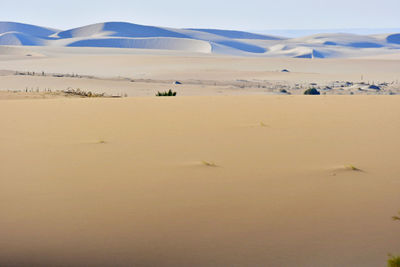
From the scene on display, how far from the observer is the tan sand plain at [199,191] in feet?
11.4

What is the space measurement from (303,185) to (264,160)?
97 centimetres

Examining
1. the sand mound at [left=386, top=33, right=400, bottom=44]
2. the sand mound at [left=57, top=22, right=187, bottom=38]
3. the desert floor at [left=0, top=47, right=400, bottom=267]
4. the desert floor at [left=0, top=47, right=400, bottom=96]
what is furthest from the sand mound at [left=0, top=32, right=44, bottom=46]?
the desert floor at [left=0, top=47, right=400, bottom=267]

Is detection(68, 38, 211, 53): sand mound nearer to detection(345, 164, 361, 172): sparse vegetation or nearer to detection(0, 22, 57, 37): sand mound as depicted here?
detection(0, 22, 57, 37): sand mound

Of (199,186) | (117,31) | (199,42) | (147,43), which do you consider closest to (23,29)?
(117,31)

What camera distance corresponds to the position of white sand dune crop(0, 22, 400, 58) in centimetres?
14088

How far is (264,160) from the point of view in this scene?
19.1ft

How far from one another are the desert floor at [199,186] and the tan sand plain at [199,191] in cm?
1

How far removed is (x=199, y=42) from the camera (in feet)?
481

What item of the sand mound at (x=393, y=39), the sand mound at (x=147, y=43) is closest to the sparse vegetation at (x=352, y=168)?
the sand mound at (x=147, y=43)

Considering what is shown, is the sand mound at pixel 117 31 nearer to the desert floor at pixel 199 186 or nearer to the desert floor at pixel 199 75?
the desert floor at pixel 199 75

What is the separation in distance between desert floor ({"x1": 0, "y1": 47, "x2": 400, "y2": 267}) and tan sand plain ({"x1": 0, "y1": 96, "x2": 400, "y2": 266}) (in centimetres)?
1

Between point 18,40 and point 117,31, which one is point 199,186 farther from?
point 117,31

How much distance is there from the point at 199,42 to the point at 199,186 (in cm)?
14344

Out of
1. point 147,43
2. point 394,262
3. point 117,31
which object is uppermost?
point 117,31
